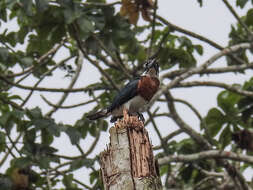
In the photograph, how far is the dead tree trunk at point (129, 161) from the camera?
3.82 metres

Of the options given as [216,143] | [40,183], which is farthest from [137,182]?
[216,143]

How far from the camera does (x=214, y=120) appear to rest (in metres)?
8.00

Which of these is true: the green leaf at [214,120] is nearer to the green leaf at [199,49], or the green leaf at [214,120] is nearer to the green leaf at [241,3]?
the green leaf at [199,49]

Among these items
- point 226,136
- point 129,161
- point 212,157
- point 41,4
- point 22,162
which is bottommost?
point 129,161

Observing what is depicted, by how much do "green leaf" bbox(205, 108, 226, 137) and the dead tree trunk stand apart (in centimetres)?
390

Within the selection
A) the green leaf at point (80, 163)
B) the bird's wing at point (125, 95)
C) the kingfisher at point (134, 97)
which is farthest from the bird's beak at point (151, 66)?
the green leaf at point (80, 163)

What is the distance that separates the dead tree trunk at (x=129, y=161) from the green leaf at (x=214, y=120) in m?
3.90

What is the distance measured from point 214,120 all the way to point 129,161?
14.1 ft

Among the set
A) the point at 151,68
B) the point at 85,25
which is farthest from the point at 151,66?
the point at 85,25

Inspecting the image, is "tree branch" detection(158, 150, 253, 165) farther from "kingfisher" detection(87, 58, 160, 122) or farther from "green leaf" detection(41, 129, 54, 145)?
"green leaf" detection(41, 129, 54, 145)

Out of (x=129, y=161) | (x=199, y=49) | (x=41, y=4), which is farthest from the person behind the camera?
(x=199, y=49)

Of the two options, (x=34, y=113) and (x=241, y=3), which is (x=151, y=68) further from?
(x=34, y=113)

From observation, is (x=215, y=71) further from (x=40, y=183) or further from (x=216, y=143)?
Answer: (x=40, y=183)

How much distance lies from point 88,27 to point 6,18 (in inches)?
61.6
